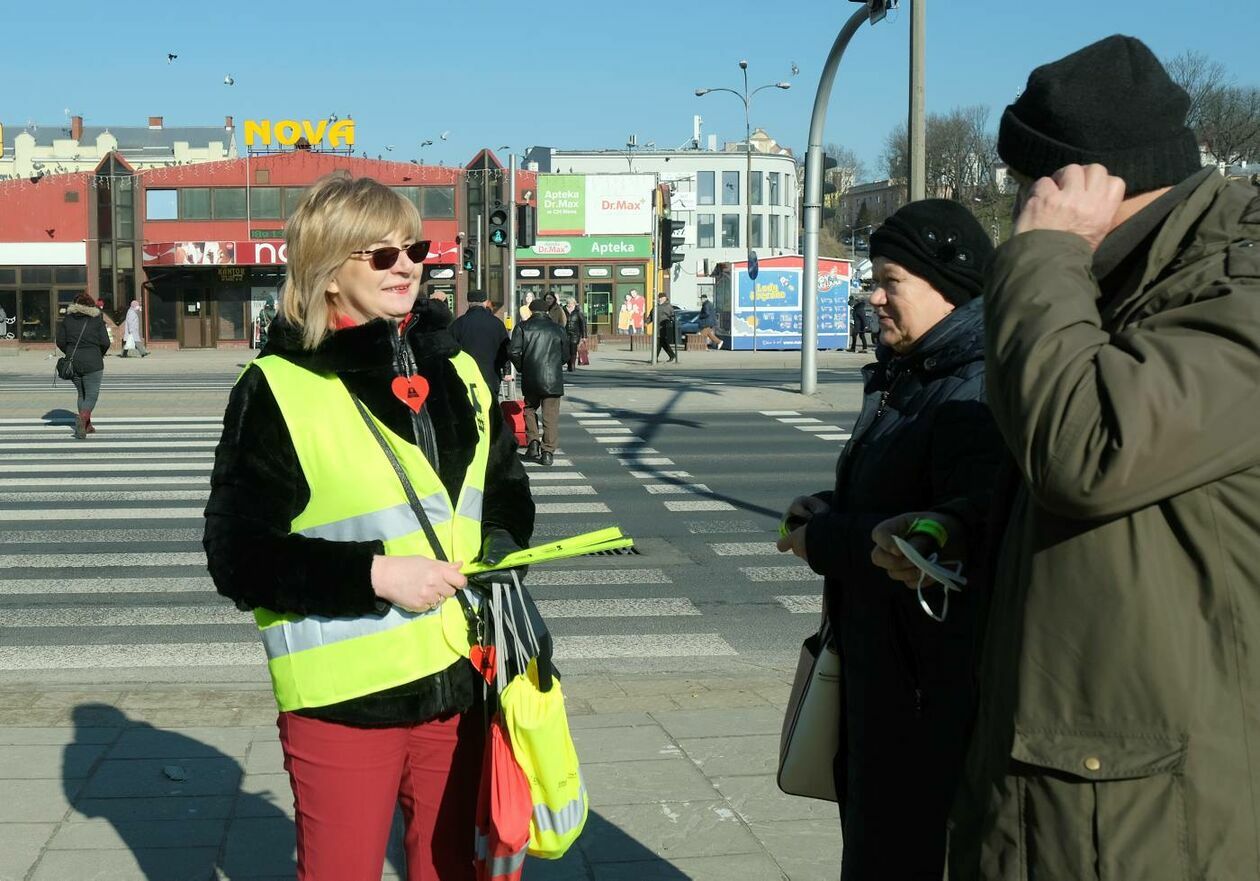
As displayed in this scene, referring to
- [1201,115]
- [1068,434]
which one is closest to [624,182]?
[1201,115]

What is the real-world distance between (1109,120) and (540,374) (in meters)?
13.4

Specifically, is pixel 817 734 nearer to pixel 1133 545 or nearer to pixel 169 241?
pixel 1133 545

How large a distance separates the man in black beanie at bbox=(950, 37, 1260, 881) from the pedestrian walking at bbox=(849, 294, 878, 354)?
36.1m

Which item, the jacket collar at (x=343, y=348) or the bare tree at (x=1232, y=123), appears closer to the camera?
the jacket collar at (x=343, y=348)

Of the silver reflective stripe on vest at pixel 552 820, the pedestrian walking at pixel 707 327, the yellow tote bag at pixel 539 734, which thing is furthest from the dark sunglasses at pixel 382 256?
the pedestrian walking at pixel 707 327

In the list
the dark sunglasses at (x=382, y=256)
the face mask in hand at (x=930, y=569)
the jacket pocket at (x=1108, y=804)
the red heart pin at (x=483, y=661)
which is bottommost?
the red heart pin at (x=483, y=661)

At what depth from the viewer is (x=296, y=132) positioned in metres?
53.1

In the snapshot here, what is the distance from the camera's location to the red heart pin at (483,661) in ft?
9.27

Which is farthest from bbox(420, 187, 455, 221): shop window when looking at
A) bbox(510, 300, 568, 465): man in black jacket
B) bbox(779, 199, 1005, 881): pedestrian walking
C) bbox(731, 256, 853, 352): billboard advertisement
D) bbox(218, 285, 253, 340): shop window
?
bbox(779, 199, 1005, 881): pedestrian walking

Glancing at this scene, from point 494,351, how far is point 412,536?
39.9 ft

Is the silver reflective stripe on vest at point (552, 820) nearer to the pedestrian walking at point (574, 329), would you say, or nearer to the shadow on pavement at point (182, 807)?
the shadow on pavement at point (182, 807)

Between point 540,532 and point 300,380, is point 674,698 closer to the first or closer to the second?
point 300,380

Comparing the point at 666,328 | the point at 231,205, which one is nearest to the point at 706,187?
the point at 231,205

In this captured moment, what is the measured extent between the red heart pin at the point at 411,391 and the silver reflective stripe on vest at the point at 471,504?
195 mm
